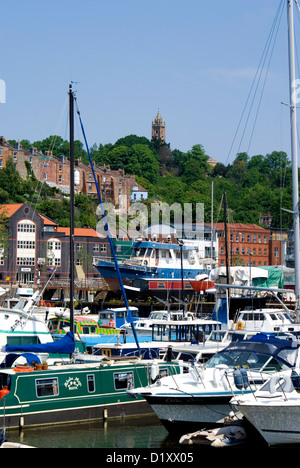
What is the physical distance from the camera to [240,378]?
23688 millimetres

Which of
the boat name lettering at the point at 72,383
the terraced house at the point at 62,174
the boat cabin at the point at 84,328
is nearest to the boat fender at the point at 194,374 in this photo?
the boat name lettering at the point at 72,383

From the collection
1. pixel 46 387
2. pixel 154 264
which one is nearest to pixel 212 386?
pixel 46 387

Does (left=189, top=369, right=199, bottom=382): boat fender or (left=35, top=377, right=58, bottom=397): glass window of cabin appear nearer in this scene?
(left=189, top=369, right=199, bottom=382): boat fender

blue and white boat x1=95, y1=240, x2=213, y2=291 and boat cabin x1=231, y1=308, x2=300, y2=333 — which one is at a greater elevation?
blue and white boat x1=95, y1=240, x2=213, y2=291

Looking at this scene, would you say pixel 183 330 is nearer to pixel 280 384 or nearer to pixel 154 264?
pixel 280 384

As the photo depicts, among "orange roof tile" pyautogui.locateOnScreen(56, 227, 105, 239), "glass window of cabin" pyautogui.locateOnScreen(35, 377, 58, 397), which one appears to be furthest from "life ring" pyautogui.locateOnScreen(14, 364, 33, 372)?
"orange roof tile" pyautogui.locateOnScreen(56, 227, 105, 239)

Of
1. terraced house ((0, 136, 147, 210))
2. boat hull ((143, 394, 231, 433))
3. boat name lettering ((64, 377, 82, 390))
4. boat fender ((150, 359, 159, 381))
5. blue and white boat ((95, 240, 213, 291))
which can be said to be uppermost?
terraced house ((0, 136, 147, 210))

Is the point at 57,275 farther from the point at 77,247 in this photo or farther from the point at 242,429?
the point at 242,429

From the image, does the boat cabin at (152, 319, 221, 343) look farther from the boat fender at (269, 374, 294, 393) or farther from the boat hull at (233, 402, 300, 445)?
the boat hull at (233, 402, 300, 445)

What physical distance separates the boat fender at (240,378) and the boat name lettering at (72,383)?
247 inches

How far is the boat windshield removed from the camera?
2506cm

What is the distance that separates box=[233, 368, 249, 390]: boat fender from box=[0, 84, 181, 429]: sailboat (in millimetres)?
3477

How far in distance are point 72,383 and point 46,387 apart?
1030mm

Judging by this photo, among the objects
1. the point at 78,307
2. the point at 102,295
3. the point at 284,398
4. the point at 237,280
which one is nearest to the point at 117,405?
the point at 284,398
